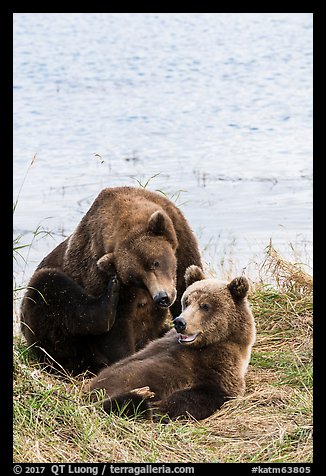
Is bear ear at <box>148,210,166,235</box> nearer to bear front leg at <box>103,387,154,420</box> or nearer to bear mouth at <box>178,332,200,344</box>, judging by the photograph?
bear mouth at <box>178,332,200,344</box>

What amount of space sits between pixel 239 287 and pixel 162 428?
112 cm

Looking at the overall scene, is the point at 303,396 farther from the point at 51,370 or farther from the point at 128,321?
the point at 51,370

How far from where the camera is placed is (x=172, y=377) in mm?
6449

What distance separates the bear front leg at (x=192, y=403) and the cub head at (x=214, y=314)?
0.31 metres

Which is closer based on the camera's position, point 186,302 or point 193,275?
point 186,302

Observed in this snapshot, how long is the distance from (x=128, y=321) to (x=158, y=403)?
0.86m

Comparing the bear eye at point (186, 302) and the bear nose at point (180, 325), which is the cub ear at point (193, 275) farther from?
the bear nose at point (180, 325)

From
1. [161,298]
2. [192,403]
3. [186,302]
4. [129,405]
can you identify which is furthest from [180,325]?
[129,405]

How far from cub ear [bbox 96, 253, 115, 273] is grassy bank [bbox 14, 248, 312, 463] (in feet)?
2.66

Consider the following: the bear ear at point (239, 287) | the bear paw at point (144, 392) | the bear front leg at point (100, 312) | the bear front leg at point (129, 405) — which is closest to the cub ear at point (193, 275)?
the bear ear at point (239, 287)

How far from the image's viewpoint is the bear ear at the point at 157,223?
6664 mm

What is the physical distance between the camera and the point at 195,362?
655cm

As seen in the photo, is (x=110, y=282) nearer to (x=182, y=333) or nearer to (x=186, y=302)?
(x=186, y=302)
